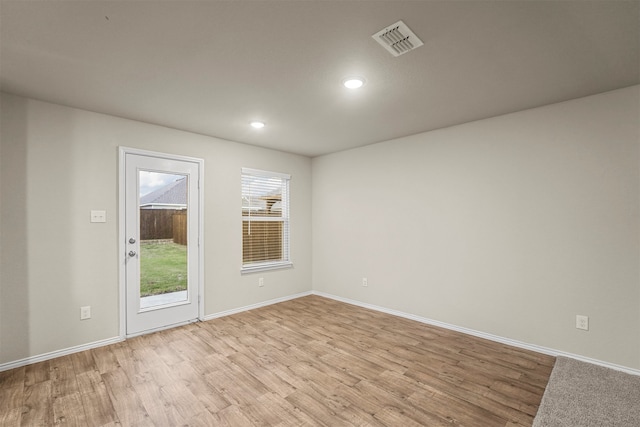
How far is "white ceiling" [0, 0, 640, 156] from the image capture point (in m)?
1.63

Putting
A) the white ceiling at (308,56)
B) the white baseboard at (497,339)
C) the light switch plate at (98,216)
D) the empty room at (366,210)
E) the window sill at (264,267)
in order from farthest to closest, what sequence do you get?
1. the window sill at (264,267)
2. the light switch plate at (98,216)
3. the white baseboard at (497,339)
4. the empty room at (366,210)
5. the white ceiling at (308,56)

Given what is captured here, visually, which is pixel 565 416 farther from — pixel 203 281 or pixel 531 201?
pixel 203 281

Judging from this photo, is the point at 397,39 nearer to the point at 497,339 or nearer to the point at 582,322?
the point at 582,322

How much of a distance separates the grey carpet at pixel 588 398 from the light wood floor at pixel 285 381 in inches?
3.5

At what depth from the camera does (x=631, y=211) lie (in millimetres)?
2510

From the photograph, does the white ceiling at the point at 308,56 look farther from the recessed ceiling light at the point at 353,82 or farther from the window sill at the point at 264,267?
the window sill at the point at 264,267

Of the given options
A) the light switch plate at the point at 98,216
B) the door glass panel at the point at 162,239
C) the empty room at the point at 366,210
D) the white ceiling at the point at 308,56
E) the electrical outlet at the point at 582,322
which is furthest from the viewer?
the door glass panel at the point at 162,239

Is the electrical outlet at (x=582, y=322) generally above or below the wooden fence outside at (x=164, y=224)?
below

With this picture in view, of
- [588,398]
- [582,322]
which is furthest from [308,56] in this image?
[582,322]

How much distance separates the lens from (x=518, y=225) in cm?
308

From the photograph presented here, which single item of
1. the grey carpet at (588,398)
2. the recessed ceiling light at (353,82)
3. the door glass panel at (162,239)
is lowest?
the grey carpet at (588,398)

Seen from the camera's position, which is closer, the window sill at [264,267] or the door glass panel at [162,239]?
the door glass panel at [162,239]

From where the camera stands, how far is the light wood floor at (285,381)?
6.46 ft

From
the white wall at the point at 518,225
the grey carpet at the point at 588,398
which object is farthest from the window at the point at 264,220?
the grey carpet at the point at 588,398
